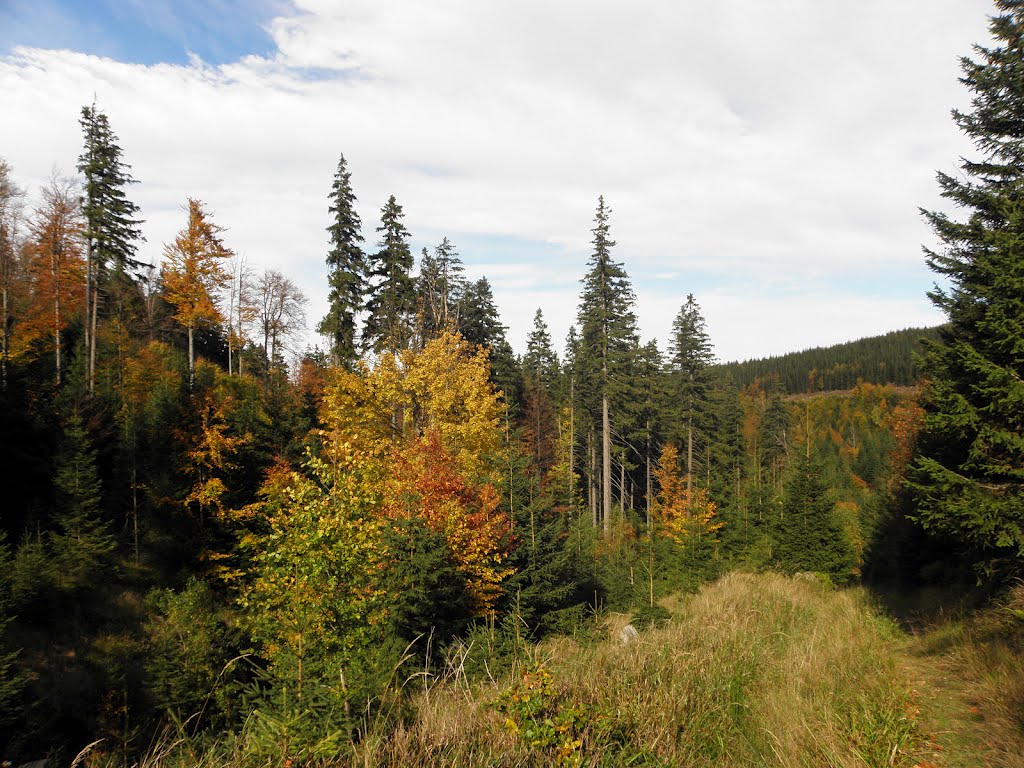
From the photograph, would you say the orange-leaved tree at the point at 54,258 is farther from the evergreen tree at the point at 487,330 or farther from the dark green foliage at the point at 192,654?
the evergreen tree at the point at 487,330

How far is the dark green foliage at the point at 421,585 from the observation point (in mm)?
12117

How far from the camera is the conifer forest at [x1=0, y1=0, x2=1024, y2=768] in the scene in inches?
194

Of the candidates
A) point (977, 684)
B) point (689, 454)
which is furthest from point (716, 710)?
point (689, 454)

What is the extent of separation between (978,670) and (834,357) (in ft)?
624

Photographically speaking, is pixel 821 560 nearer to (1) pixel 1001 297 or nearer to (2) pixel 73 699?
(1) pixel 1001 297

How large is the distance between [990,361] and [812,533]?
1507 centimetres

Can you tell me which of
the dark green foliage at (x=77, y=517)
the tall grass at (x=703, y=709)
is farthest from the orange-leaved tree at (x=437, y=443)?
the tall grass at (x=703, y=709)

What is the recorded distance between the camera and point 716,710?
507 centimetres

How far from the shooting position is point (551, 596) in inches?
561

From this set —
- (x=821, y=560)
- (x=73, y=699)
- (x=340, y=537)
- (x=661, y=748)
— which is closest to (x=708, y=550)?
(x=821, y=560)

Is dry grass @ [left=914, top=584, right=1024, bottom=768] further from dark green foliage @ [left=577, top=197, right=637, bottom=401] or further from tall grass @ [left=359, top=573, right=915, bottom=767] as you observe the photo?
dark green foliage @ [left=577, top=197, right=637, bottom=401]

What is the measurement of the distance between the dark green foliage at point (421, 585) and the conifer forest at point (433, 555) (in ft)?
0.29

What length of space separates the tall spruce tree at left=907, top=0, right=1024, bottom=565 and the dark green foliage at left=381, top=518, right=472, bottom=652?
1081 centimetres

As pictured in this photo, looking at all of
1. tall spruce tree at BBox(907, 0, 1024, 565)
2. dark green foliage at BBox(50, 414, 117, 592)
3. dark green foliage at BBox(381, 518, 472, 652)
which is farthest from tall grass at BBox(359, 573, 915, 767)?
dark green foliage at BBox(50, 414, 117, 592)
